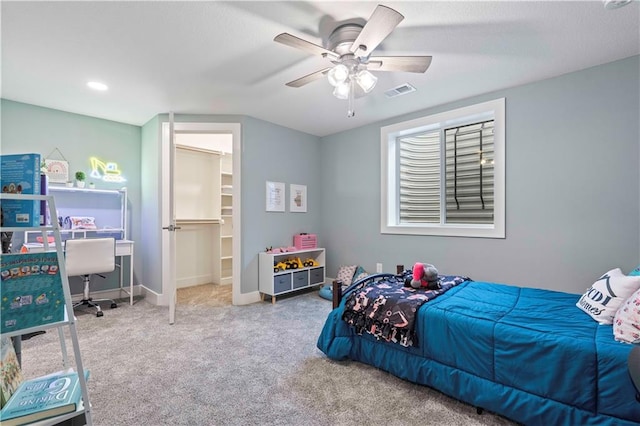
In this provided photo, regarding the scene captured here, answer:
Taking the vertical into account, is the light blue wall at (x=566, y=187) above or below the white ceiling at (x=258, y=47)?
below

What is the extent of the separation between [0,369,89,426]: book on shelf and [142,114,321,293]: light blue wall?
8.39ft

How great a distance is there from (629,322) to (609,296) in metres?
0.34

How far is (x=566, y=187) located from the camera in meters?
2.78

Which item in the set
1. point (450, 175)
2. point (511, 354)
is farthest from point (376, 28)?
point (450, 175)

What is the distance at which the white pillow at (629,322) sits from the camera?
4.66 ft

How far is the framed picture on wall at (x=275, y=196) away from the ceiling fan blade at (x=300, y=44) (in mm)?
2382

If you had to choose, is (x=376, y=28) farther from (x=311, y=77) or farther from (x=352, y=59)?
(x=311, y=77)

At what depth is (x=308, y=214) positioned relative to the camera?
4.75m

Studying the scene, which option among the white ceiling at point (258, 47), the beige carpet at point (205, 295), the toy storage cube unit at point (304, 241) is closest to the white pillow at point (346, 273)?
the toy storage cube unit at point (304, 241)

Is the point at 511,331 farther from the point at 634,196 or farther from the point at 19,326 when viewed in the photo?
the point at 19,326

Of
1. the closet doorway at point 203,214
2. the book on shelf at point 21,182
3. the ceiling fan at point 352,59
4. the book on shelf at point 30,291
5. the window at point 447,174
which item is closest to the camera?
the book on shelf at point 30,291

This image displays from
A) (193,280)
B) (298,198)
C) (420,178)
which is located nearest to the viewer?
(420,178)

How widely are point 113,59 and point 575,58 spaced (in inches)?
150

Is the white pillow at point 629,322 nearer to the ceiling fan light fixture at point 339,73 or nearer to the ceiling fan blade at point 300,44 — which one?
the ceiling fan light fixture at point 339,73
